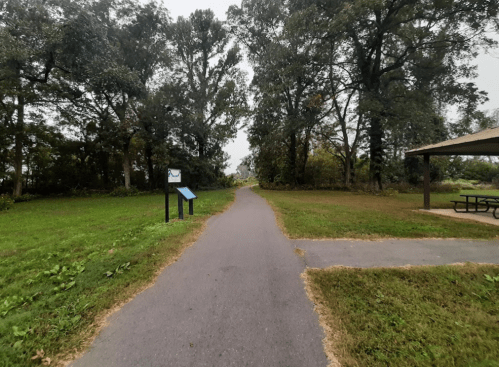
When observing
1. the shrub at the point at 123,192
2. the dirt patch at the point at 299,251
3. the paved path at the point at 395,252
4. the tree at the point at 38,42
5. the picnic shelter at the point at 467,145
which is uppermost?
the tree at the point at 38,42

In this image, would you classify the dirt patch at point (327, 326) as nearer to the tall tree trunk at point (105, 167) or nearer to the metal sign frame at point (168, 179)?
the metal sign frame at point (168, 179)

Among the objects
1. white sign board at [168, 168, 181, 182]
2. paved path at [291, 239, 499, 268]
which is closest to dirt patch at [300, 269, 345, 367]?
paved path at [291, 239, 499, 268]

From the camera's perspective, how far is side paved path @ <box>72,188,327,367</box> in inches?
65.1

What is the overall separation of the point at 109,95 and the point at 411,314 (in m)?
21.2

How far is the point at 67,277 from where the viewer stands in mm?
2988

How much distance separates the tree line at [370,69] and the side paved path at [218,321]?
1435 cm

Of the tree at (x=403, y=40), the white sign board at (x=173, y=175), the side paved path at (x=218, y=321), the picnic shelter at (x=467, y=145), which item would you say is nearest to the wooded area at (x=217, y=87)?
the tree at (x=403, y=40)

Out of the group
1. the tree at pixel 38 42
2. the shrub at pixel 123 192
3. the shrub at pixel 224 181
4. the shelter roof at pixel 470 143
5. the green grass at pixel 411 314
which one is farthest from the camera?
the shrub at pixel 224 181

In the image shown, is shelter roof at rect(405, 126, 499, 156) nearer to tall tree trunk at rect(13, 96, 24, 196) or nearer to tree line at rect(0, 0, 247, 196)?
tree line at rect(0, 0, 247, 196)

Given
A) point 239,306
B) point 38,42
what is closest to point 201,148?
point 38,42

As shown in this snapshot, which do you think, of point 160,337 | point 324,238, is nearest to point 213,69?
point 324,238

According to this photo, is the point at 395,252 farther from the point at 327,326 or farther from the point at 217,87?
the point at 217,87

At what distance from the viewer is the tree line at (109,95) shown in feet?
37.3

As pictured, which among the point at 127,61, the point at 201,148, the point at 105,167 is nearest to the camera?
the point at 127,61
